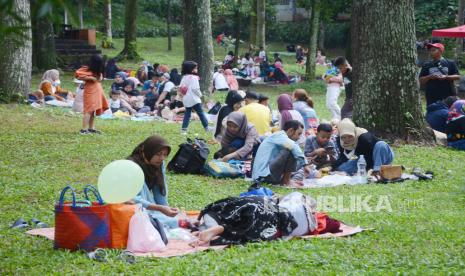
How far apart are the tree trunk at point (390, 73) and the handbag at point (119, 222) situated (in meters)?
6.94

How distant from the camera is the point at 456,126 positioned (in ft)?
41.8

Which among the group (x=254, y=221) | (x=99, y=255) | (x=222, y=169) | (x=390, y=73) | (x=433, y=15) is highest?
(x=433, y=15)

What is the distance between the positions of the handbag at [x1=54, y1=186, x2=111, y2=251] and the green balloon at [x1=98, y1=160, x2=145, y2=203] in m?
0.12

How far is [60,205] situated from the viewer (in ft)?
21.1

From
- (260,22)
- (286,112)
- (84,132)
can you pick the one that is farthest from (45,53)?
(286,112)

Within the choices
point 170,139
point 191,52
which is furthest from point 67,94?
point 170,139

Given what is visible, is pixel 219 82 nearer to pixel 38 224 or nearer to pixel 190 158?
pixel 190 158

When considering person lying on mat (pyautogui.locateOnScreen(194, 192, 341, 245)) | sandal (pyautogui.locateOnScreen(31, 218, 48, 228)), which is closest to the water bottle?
person lying on mat (pyautogui.locateOnScreen(194, 192, 341, 245))

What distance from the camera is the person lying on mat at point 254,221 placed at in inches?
268

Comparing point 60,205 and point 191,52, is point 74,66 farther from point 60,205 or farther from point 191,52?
point 60,205

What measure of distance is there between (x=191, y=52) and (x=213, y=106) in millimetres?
1426

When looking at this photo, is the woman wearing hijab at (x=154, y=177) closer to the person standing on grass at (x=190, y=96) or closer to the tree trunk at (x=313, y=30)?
the person standing on grass at (x=190, y=96)

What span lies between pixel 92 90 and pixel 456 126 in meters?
5.93

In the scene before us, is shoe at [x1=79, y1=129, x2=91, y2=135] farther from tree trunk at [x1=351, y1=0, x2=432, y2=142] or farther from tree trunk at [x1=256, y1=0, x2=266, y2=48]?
tree trunk at [x1=256, y1=0, x2=266, y2=48]
